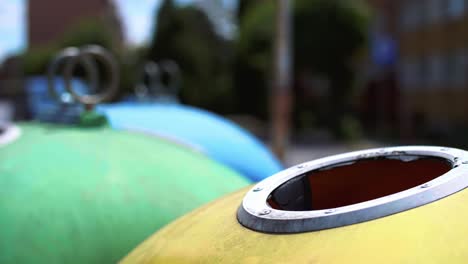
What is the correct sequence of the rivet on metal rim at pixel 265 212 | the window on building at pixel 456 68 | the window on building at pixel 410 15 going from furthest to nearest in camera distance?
the window on building at pixel 410 15, the window on building at pixel 456 68, the rivet on metal rim at pixel 265 212

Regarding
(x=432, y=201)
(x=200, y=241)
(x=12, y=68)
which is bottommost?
(x=12, y=68)

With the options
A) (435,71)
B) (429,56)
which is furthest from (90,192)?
(429,56)

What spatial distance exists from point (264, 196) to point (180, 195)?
95 centimetres

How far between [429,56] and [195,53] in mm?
9801

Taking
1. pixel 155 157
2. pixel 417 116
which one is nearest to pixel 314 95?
pixel 417 116

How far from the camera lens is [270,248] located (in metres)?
1.35

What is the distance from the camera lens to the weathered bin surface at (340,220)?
1248 millimetres

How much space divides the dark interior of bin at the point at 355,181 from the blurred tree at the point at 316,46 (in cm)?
1897

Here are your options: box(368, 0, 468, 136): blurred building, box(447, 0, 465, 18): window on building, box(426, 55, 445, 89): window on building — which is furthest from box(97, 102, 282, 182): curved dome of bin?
box(426, 55, 445, 89): window on building

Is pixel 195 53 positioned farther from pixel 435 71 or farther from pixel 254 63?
pixel 435 71

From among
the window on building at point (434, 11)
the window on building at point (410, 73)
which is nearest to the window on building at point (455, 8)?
the window on building at point (434, 11)

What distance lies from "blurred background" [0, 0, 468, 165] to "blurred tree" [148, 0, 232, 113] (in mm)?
37

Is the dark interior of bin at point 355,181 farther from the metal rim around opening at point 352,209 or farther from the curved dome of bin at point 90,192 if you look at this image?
the curved dome of bin at point 90,192

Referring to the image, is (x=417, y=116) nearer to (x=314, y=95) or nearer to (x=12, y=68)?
(x=314, y=95)
